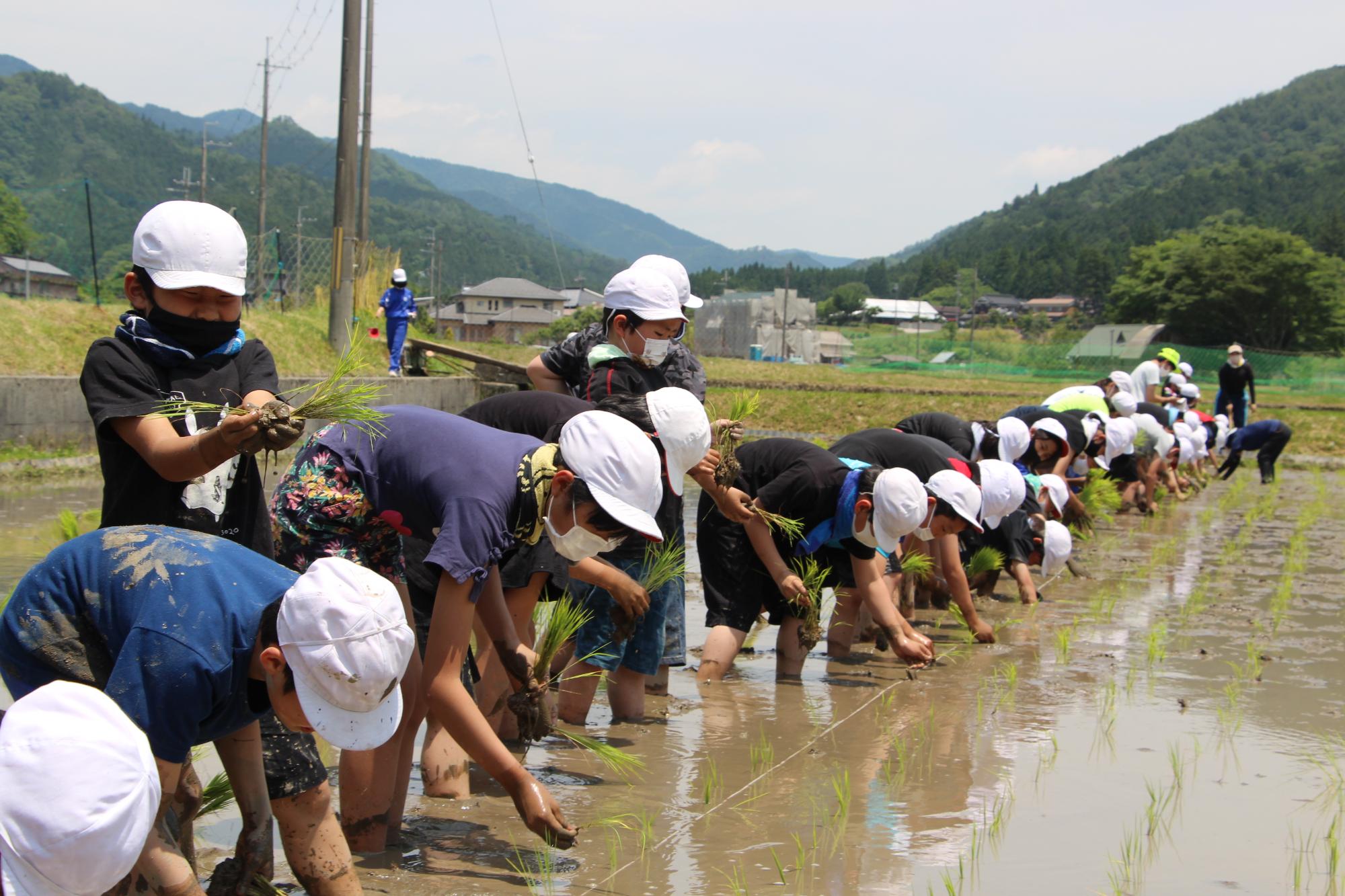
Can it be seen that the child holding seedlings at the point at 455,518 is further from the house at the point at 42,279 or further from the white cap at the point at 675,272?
the house at the point at 42,279

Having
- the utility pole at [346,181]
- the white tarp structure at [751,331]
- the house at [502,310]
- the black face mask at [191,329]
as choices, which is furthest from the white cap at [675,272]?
the house at [502,310]

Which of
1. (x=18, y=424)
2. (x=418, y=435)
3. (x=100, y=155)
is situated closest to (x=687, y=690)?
(x=418, y=435)

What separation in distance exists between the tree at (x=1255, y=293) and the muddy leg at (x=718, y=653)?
69588 millimetres

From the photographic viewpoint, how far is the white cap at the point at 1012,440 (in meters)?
8.27

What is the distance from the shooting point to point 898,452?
6.31 meters

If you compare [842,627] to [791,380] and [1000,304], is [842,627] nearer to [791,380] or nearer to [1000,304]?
[791,380]

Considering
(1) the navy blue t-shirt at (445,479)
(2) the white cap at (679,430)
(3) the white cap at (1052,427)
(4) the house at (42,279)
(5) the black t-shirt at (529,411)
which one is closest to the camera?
(1) the navy blue t-shirt at (445,479)

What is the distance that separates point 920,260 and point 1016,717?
161255 millimetres

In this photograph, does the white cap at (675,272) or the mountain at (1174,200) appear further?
the mountain at (1174,200)

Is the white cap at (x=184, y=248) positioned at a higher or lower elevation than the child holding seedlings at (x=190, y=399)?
higher

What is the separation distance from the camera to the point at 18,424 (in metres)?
10.6

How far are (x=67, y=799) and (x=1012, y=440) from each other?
7.23 m

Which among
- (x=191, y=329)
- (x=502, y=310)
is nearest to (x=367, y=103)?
(x=191, y=329)

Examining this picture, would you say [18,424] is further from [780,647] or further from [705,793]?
[705,793]
